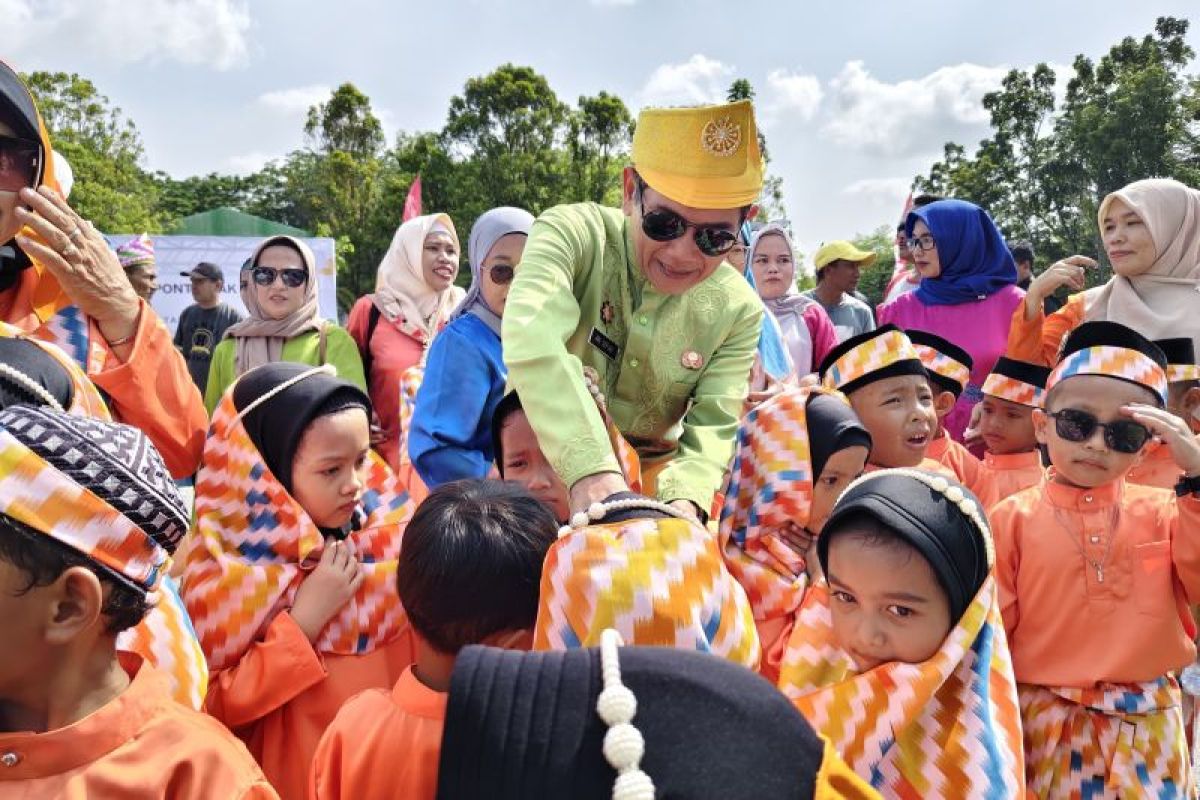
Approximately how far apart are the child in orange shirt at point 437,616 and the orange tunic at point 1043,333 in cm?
331

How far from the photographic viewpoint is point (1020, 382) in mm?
4000

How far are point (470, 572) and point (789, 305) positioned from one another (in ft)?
12.5

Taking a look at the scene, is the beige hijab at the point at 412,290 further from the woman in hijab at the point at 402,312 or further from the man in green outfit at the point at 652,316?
the man in green outfit at the point at 652,316

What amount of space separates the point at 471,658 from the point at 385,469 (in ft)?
5.94

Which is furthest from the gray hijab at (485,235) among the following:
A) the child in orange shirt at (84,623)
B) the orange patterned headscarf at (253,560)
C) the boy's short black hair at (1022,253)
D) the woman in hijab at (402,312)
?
the boy's short black hair at (1022,253)

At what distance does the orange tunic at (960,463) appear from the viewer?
3.84m

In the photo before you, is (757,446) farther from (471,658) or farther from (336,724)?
(471,658)

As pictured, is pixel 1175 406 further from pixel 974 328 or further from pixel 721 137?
pixel 721 137

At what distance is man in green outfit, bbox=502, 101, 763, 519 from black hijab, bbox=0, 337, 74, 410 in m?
0.97

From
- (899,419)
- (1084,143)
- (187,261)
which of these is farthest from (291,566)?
(1084,143)

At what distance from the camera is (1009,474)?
13.0 feet

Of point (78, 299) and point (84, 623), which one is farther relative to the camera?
point (78, 299)

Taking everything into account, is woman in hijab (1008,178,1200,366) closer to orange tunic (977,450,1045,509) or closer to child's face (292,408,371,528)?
orange tunic (977,450,1045,509)

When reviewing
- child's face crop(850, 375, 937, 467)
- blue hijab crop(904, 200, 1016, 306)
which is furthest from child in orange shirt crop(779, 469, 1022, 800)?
blue hijab crop(904, 200, 1016, 306)
